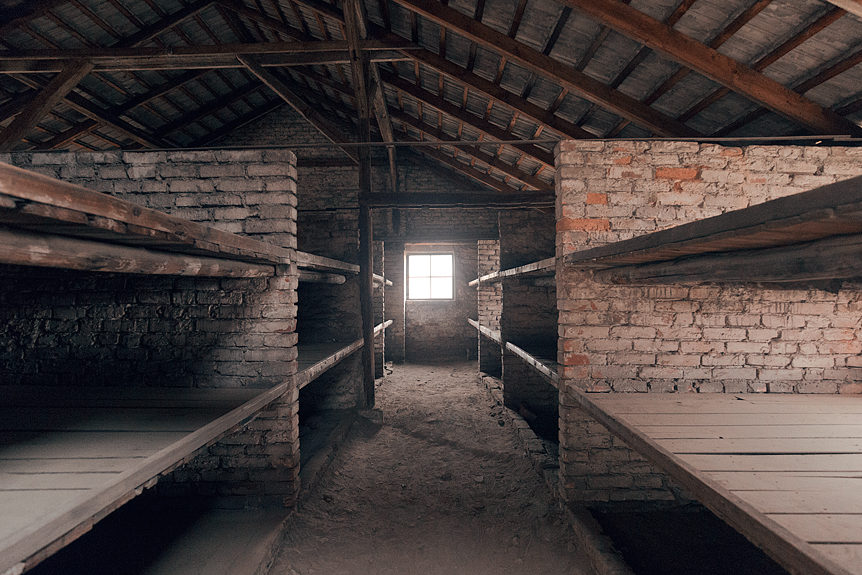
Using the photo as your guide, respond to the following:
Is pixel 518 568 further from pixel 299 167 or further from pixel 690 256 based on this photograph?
pixel 299 167

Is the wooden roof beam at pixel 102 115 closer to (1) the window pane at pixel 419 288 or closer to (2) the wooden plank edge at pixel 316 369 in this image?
(2) the wooden plank edge at pixel 316 369

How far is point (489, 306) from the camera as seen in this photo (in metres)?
7.64

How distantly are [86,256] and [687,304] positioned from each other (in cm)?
A: 335

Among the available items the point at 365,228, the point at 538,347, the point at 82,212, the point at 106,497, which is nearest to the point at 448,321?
the point at 538,347

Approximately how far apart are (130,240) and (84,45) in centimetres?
709

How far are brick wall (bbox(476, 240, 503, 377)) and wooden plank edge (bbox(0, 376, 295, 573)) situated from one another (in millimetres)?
6046

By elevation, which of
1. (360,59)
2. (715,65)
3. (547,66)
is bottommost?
(715,65)

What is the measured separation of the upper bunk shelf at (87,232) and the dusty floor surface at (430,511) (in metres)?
2.19

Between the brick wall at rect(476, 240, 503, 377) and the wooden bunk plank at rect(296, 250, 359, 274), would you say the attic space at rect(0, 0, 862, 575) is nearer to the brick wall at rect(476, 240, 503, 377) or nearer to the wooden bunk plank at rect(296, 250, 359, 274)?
the wooden bunk plank at rect(296, 250, 359, 274)

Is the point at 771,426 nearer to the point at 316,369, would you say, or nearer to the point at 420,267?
the point at 316,369

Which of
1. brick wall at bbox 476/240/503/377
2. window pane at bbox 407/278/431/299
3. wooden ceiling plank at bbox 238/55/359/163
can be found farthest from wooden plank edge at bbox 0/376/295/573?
window pane at bbox 407/278/431/299

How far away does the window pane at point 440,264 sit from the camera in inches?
418

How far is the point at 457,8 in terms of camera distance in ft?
12.8

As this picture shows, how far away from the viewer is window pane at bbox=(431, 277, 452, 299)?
10.6m
